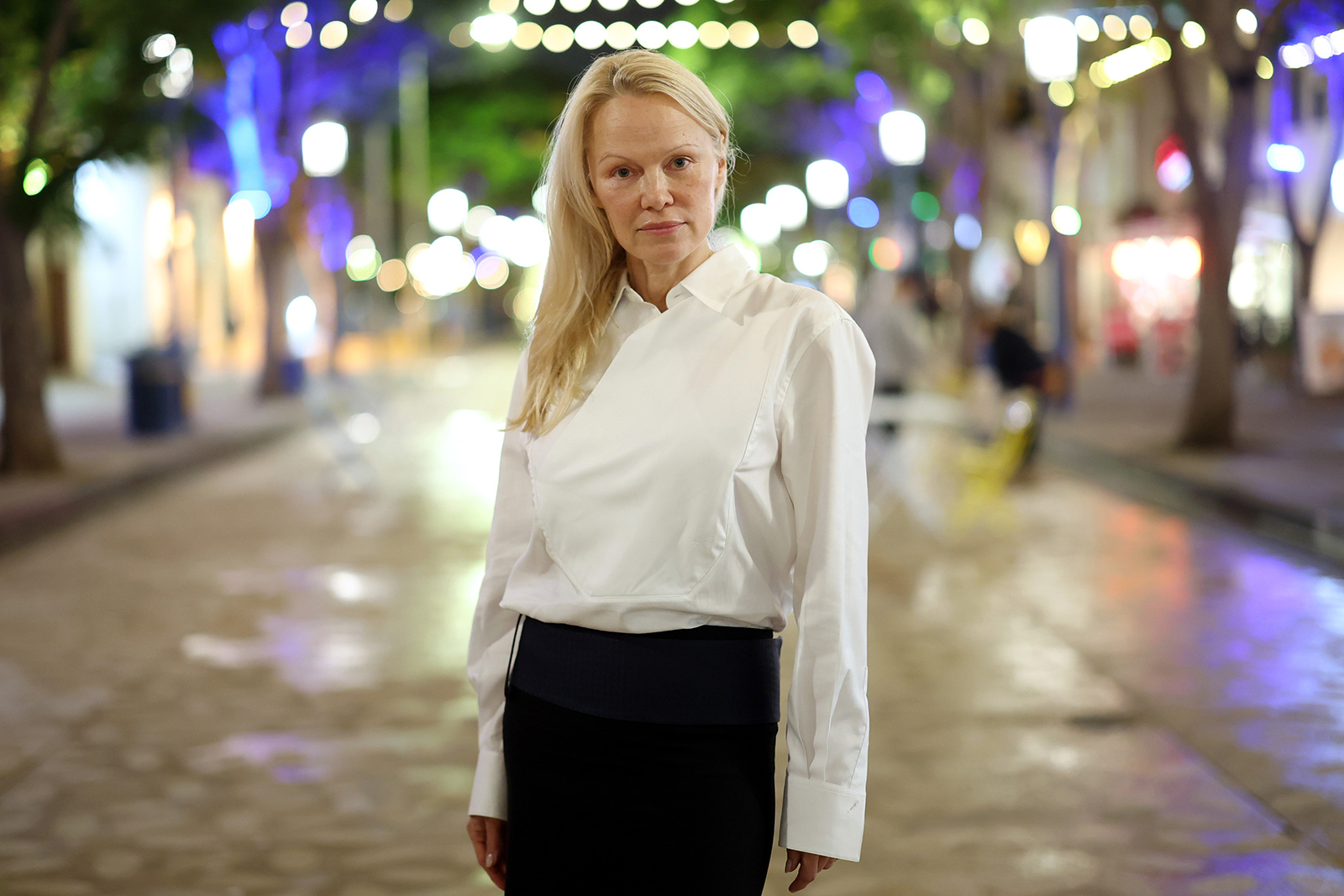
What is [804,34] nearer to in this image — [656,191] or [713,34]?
[713,34]

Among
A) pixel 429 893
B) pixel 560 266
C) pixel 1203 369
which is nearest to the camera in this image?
pixel 560 266

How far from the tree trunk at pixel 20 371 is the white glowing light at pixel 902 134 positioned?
19372 millimetres

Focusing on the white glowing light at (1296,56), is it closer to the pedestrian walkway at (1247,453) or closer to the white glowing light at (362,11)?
the pedestrian walkway at (1247,453)

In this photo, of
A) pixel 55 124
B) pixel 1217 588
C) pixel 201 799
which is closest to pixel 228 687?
pixel 201 799

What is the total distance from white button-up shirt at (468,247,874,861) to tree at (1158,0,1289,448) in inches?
568

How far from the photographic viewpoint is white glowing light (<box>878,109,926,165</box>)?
1180 inches

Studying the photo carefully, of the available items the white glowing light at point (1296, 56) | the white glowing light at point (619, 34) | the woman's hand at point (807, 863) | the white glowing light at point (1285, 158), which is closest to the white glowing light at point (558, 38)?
the white glowing light at point (619, 34)

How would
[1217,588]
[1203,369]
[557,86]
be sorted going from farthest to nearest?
[557,86], [1203,369], [1217,588]

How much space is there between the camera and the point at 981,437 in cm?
1902

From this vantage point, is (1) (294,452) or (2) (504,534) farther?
(1) (294,452)

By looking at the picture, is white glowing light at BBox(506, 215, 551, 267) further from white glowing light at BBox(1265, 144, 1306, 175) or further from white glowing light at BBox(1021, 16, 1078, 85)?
white glowing light at BBox(1265, 144, 1306, 175)

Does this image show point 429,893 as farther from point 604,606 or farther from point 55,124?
point 55,124

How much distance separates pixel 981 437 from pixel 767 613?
1718cm

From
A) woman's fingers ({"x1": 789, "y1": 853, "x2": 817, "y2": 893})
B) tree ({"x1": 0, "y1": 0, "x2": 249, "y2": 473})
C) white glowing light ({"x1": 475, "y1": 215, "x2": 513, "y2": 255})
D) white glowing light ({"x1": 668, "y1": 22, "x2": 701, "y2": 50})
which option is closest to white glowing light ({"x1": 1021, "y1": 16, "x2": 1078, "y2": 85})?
tree ({"x1": 0, "y1": 0, "x2": 249, "y2": 473})
